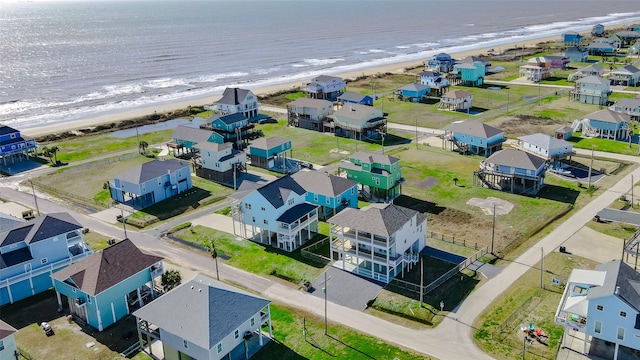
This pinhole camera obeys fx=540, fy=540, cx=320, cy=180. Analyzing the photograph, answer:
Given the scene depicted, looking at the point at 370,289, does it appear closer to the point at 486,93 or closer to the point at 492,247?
the point at 492,247

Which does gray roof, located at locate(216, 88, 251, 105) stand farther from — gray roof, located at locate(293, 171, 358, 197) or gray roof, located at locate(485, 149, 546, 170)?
gray roof, located at locate(485, 149, 546, 170)

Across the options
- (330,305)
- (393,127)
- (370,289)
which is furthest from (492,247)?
(393,127)

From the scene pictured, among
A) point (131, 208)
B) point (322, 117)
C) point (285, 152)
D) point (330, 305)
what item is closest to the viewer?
point (330, 305)

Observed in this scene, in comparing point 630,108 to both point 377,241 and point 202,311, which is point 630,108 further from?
point 202,311

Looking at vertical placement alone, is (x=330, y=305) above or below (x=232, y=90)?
below

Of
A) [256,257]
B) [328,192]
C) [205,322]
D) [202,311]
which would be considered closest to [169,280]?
[256,257]
